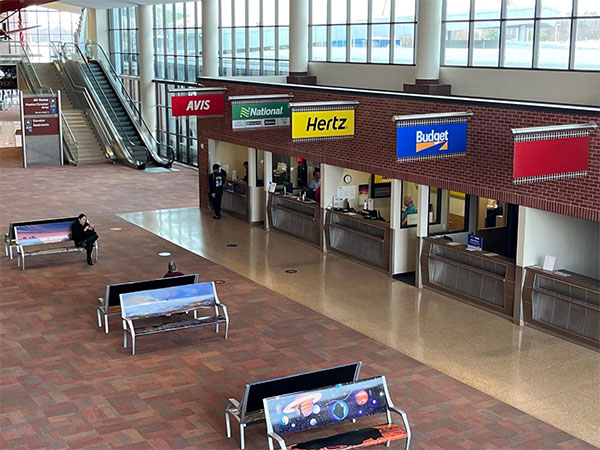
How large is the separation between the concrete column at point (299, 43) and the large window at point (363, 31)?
60 cm

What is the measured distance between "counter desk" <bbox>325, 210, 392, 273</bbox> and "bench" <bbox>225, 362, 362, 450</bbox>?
6.79 meters

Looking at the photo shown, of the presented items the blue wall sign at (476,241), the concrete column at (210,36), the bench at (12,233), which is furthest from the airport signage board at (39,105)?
the blue wall sign at (476,241)

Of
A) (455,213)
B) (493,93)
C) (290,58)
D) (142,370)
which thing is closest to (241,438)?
(142,370)

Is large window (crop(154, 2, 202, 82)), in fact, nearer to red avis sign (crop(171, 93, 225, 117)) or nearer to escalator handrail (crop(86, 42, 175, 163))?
escalator handrail (crop(86, 42, 175, 163))

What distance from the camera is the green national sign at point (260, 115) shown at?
18.0m

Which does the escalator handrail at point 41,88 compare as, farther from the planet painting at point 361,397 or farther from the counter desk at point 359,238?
the planet painting at point 361,397

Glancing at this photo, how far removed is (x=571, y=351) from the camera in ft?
38.4

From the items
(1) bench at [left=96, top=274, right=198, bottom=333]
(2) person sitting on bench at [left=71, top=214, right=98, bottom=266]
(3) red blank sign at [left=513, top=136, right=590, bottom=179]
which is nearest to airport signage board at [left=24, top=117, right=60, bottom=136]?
(2) person sitting on bench at [left=71, top=214, right=98, bottom=266]

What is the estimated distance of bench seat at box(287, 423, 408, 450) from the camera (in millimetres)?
8000

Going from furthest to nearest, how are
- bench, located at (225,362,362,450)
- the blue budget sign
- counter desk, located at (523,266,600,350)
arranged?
the blue budget sign
counter desk, located at (523,266,600,350)
bench, located at (225,362,362,450)

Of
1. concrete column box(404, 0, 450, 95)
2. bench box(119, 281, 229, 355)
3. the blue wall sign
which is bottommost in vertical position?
bench box(119, 281, 229, 355)

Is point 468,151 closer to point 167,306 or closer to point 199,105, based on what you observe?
point 167,306

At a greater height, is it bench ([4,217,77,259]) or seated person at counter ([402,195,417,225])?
seated person at counter ([402,195,417,225])

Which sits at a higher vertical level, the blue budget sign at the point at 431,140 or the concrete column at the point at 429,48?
the concrete column at the point at 429,48
